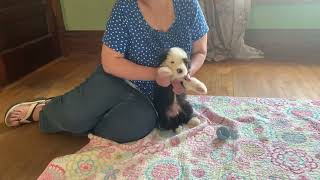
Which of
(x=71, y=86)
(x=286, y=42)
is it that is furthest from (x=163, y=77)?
(x=286, y=42)

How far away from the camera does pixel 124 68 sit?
1.00 m

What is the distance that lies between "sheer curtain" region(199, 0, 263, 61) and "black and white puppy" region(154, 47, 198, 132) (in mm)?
950

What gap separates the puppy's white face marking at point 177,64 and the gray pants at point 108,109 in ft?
0.59

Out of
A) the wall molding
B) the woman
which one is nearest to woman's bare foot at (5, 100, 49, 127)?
the woman

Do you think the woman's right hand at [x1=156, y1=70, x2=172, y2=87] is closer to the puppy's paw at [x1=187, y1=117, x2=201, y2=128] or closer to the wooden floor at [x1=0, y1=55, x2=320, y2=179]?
the puppy's paw at [x1=187, y1=117, x2=201, y2=128]

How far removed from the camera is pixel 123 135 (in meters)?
1.07

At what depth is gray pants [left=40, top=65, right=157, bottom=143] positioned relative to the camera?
1.06m

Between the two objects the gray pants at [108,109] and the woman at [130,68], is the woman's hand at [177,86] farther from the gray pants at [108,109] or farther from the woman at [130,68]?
the gray pants at [108,109]

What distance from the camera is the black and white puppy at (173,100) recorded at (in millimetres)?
950

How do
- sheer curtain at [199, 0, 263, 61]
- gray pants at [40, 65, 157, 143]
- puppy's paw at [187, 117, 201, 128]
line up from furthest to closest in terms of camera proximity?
sheer curtain at [199, 0, 263, 61] → puppy's paw at [187, 117, 201, 128] → gray pants at [40, 65, 157, 143]

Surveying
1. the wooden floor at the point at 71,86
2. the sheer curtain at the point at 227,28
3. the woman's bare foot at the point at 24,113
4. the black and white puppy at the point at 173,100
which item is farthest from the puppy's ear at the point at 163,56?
the sheer curtain at the point at 227,28

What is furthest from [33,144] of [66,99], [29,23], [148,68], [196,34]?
[29,23]

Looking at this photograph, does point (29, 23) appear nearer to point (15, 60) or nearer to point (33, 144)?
point (15, 60)

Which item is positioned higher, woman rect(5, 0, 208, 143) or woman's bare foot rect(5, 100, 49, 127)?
woman rect(5, 0, 208, 143)
